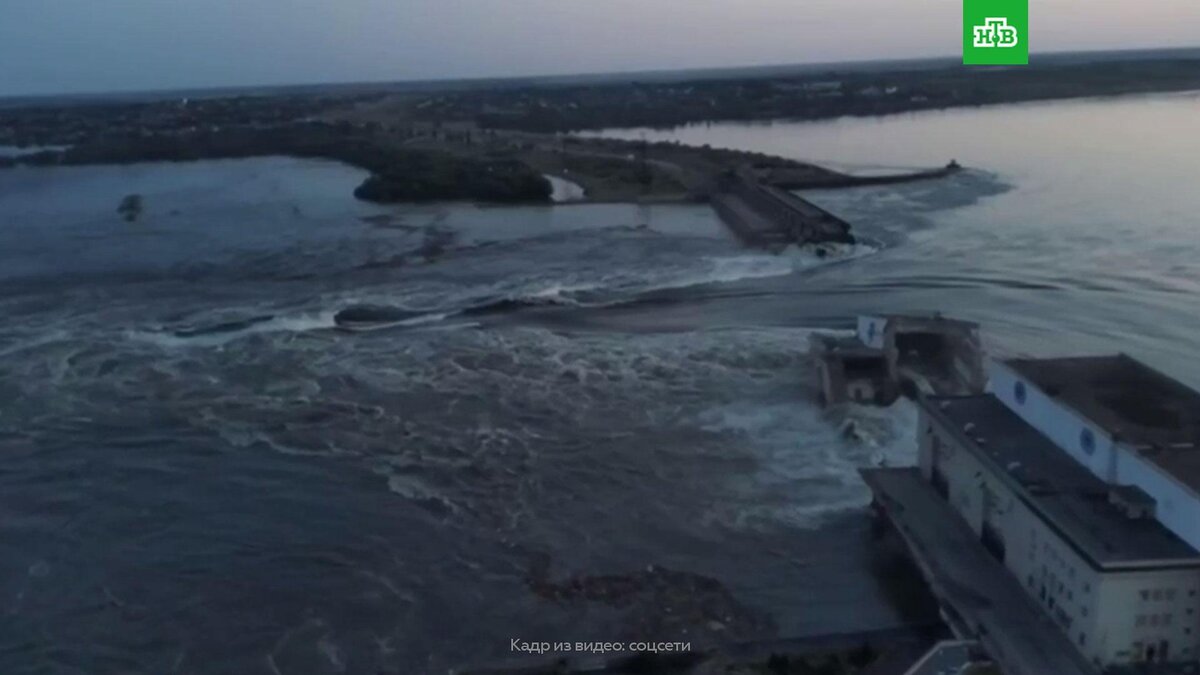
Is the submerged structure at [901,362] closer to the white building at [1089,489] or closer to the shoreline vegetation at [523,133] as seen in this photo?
the white building at [1089,489]

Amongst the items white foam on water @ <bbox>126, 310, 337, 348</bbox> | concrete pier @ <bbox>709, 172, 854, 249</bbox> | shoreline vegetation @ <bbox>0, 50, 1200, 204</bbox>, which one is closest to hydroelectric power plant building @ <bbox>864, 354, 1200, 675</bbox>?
white foam on water @ <bbox>126, 310, 337, 348</bbox>

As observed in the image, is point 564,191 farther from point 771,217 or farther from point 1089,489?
point 1089,489

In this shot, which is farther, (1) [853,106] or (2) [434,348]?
(1) [853,106]

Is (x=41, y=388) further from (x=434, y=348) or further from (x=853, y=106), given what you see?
(x=853, y=106)

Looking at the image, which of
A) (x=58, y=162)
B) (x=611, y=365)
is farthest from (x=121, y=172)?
(x=611, y=365)

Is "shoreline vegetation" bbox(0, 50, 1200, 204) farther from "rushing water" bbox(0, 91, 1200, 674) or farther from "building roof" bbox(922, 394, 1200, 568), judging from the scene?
"building roof" bbox(922, 394, 1200, 568)

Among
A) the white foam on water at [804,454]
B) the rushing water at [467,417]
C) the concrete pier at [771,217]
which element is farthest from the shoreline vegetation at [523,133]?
the white foam on water at [804,454]
